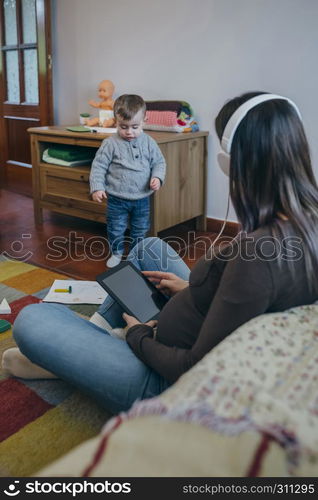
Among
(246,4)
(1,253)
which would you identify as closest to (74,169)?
(1,253)

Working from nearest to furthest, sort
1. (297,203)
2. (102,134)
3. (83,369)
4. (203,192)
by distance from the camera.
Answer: (297,203) → (83,369) → (102,134) → (203,192)

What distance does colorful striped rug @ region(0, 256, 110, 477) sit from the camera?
1185 mm

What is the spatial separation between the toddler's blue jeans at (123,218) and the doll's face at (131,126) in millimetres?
317

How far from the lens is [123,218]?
2574 mm

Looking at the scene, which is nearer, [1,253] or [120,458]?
[120,458]

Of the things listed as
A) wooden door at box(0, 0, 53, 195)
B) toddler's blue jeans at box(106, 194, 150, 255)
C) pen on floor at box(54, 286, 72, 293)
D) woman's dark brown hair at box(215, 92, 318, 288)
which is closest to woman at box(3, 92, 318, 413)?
woman's dark brown hair at box(215, 92, 318, 288)

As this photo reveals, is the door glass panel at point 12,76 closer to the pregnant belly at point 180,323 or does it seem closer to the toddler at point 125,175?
the toddler at point 125,175

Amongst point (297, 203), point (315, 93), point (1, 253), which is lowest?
point (1, 253)

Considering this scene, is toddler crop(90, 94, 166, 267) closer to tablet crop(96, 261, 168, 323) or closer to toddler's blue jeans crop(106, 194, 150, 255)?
toddler's blue jeans crop(106, 194, 150, 255)

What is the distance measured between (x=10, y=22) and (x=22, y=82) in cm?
43

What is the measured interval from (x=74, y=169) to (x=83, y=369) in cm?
199

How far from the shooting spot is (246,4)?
8.59 feet

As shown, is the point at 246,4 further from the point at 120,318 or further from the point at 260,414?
the point at 260,414

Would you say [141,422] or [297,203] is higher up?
[297,203]
